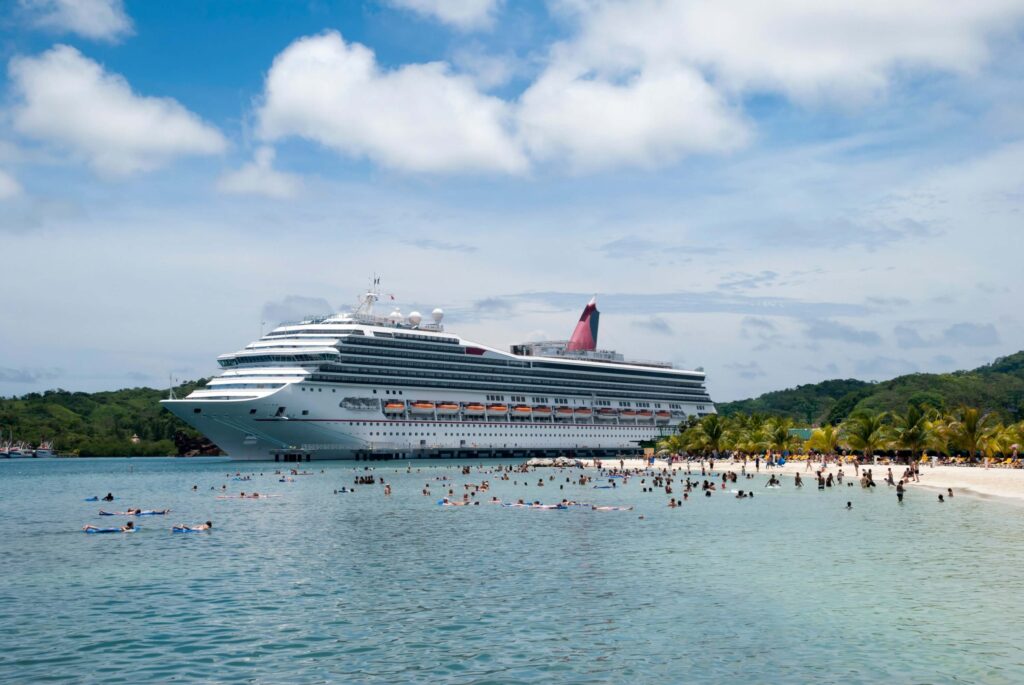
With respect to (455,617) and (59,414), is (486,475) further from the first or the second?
(59,414)

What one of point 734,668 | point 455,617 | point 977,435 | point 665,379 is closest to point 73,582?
point 455,617

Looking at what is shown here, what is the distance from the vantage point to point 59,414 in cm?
19388

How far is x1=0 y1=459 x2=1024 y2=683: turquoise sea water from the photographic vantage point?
1805 centimetres

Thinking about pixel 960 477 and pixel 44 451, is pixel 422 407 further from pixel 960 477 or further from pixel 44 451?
pixel 44 451

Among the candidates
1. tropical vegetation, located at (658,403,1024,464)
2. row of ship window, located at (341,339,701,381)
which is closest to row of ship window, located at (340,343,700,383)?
row of ship window, located at (341,339,701,381)

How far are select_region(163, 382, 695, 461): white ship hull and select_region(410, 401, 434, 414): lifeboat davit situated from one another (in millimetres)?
817

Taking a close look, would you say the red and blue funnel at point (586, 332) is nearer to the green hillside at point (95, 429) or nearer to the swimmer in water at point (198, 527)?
the green hillside at point (95, 429)

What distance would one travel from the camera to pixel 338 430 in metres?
111

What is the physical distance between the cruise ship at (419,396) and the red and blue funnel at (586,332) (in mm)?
220

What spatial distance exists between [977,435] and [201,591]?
257 ft

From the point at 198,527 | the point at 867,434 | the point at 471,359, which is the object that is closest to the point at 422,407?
the point at 471,359

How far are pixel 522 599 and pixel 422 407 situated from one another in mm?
99198

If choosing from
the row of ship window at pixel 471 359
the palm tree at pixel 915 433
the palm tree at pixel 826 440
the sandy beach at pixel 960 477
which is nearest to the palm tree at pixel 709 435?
the palm tree at pixel 826 440

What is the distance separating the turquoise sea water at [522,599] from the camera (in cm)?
1805
